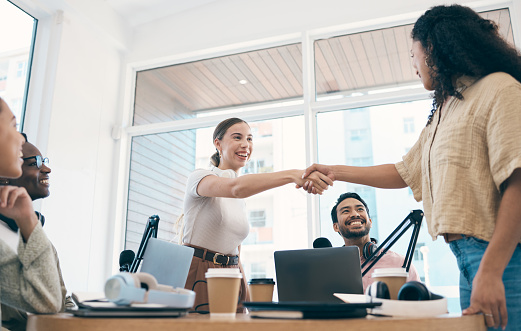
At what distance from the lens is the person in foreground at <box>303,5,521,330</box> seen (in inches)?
41.4

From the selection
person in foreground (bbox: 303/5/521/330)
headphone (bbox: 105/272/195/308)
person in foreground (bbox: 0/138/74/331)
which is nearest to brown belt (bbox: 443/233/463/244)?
person in foreground (bbox: 303/5/521/330)

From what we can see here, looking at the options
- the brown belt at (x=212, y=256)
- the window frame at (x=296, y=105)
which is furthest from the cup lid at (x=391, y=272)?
the window frame at (x=296, y=105)

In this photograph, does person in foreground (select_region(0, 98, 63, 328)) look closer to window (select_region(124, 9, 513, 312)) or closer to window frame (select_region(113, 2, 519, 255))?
window (select_region(124, 9, 513, 312))

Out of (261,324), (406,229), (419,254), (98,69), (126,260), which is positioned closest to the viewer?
(261,324)

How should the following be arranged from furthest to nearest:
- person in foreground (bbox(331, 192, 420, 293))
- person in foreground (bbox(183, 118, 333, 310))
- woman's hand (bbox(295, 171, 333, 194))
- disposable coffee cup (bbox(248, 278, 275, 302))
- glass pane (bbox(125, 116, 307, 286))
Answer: glass pane (bbox(125, 116, 307, 286))
person in foreground (bbox(331, 192, 420, 293))
woman's hand (bbox(295, 171, 333, 194))
person in foreground (bbox(183, 118, 333, 310))
disposable coffee cup (bbox(248, 278, 275, 302))

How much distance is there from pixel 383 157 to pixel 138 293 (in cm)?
273

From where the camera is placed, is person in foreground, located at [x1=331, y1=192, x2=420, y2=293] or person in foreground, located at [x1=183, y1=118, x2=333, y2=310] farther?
person in foreground, located at [x1=331, y1=192, x2=420, y2=293]

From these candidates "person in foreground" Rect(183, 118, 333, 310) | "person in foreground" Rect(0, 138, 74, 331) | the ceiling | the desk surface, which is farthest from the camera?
the ceiling

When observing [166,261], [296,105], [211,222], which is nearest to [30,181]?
[211,222]

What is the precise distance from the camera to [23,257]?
3.57 feet

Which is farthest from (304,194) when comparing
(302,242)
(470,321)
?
(470,321)

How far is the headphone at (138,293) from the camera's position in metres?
0.89

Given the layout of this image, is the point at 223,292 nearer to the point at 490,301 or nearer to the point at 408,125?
the point at 490,301

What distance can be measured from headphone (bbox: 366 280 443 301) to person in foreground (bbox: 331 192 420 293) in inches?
65.8
